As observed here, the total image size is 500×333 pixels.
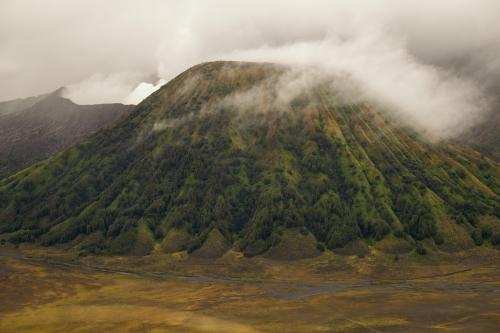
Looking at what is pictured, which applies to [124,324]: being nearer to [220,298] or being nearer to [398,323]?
[220,298]

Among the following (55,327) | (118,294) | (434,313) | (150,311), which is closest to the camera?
(55,327)

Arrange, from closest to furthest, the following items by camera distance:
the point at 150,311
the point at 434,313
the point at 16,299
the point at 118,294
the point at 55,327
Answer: the point at 55,327
the point at 434,313
the point at 150,311
the point at 16,299
the point at 118,294

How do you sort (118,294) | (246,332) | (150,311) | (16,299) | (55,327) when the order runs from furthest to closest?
1. (118,294)
2. (16,299)
3. (150,311)
4. (55,327)
5. (246,332)

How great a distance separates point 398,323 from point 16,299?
143952mm

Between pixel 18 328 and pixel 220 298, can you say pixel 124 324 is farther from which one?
pixel 220 298

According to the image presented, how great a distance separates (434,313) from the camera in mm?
154000

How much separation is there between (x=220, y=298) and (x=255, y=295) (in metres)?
15.2

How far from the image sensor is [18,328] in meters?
142

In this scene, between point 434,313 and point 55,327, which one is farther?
point 434,313

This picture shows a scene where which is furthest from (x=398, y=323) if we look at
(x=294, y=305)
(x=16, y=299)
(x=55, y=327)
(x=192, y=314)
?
(x=16, y=299)

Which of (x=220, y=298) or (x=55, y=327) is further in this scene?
(x=220, y=298)

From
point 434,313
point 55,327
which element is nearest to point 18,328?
point 55,327

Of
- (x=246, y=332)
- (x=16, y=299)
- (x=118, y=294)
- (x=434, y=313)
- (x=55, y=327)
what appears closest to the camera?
(x=246, y=332)

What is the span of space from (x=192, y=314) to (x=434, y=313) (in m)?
80.1
